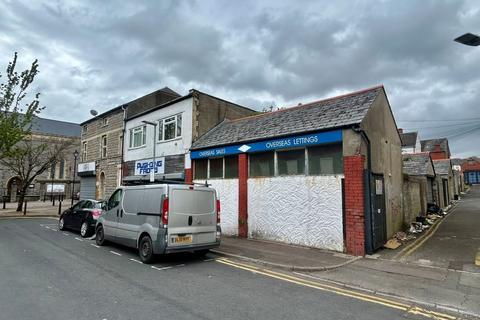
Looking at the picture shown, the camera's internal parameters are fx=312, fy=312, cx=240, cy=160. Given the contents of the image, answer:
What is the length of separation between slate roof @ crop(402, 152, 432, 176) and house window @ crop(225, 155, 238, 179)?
13.4 metres

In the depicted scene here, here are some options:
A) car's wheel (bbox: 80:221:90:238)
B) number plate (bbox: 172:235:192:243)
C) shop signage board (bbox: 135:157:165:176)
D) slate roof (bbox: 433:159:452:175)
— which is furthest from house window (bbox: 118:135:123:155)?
slate roof (bbox: 433:159:452:175)

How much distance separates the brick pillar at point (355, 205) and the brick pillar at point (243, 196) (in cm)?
440

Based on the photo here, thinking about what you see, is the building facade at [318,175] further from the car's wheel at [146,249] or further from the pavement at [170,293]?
Result: the car's wheel at [146,249]

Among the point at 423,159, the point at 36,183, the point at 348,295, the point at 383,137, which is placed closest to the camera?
the point at 348,295

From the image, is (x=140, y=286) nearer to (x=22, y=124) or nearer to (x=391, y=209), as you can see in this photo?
(x=391, y=209)

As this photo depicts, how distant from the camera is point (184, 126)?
56.4ft

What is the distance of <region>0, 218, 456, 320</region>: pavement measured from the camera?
488 centimetres

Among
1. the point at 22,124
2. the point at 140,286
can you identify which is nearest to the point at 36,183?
the point at 22,124

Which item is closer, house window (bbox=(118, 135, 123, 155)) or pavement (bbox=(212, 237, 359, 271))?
pavement (bbox=(212, 237, 359, 271))

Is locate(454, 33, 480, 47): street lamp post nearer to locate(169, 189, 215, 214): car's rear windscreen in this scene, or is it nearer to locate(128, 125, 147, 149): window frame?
locate(169, 189, 215, 214): car's rear windscreen

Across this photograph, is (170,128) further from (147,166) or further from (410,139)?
(410,139)

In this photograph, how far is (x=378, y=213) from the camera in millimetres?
10367

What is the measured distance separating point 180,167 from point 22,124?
1174 cm

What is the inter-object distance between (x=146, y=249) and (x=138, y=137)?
14.6m
